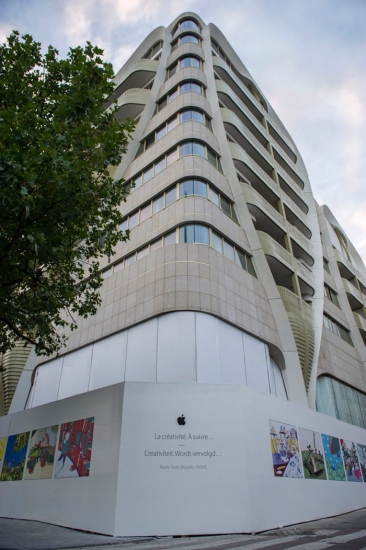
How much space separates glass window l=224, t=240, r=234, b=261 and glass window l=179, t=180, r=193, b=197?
11.3 feet

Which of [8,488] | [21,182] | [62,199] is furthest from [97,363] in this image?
[21,182]

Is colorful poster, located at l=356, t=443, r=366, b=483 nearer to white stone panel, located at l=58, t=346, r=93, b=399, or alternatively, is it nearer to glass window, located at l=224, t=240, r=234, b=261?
glass window, located at l=224, t=240, r=234, b=261

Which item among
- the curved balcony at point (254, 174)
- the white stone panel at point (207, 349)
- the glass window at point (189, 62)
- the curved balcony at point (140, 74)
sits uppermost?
the curved balcony at point (140, 74)

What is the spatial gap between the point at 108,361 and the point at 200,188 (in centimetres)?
1045

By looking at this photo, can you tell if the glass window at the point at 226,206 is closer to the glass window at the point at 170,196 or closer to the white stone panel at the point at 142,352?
the glass window at the point at 170,196

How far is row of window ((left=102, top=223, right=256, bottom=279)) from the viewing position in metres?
18.8

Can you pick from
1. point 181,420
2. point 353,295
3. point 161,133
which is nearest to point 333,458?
point 181,420

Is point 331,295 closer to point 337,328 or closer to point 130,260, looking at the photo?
point 337,328

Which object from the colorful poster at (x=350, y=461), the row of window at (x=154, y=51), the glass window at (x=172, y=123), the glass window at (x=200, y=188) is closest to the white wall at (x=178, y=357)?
the colorful poster at (x=350, y=461)

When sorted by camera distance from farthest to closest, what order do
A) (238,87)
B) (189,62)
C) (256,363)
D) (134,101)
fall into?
(238,87), (134,101), (189,62), (256,363)

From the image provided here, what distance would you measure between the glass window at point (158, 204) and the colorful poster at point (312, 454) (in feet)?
43.8

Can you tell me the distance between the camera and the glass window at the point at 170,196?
68.1 ft

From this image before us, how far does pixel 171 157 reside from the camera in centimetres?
2281

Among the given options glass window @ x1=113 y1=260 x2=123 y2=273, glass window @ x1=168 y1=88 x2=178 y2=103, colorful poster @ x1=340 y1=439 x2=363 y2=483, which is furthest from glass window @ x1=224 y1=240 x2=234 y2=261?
glass window @ x1=168 y1=88 x2=178 y2=103
